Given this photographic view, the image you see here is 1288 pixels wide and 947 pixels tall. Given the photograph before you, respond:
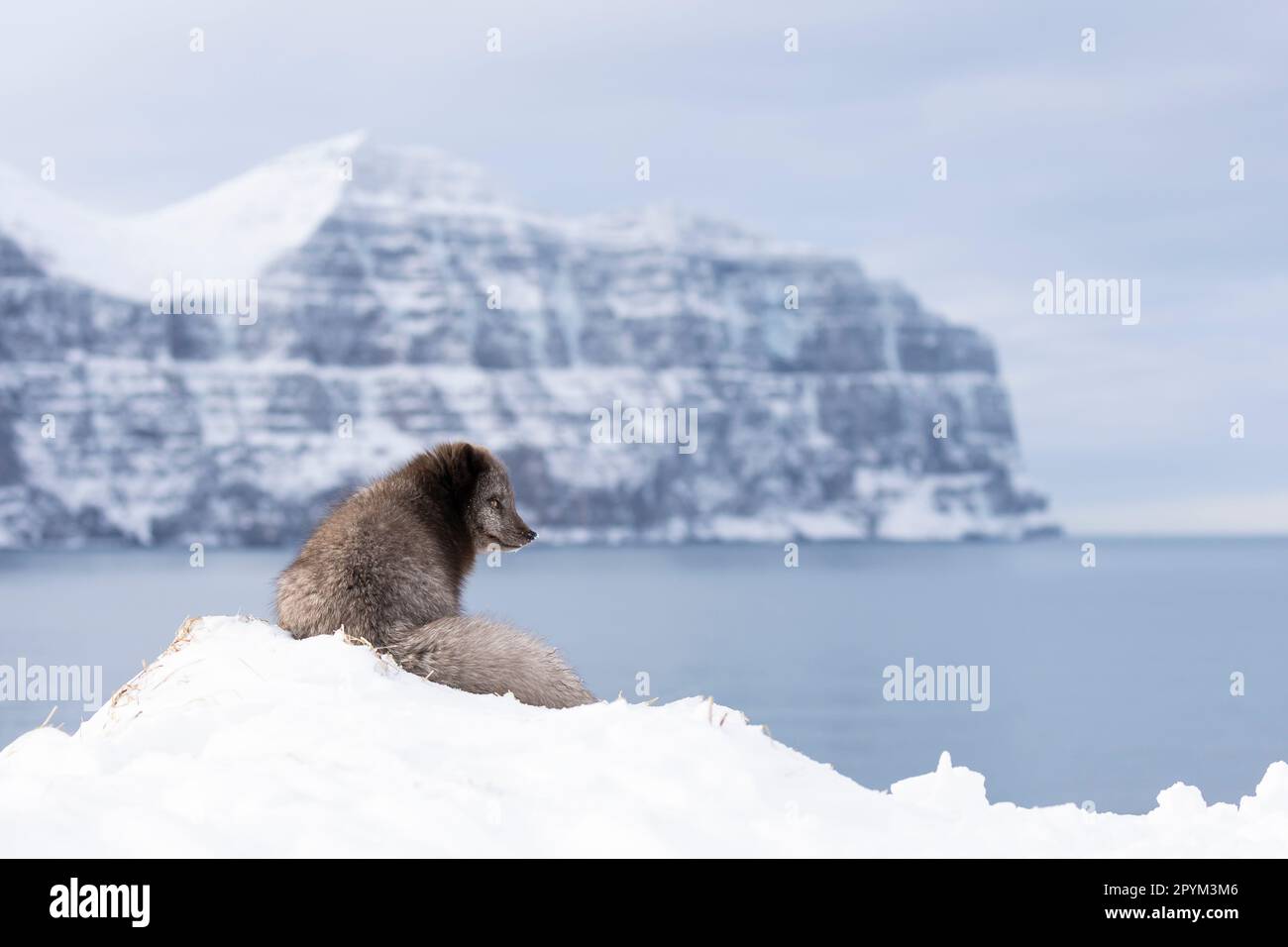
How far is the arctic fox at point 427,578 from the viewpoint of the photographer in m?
8.30

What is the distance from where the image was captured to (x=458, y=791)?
5.74m

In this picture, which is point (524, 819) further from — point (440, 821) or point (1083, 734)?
point (1083, 734)

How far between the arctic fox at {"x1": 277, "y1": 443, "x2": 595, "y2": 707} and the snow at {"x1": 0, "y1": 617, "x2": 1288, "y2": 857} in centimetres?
68

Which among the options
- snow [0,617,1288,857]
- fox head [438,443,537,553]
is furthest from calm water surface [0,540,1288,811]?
snow [0,617,1288,857]

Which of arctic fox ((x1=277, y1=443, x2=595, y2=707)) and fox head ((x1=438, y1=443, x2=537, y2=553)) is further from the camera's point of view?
fox head ((x1=438, y1=443, x2=537, y2=553))

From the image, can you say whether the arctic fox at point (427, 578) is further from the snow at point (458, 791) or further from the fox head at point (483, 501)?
the snow at point (458, 791)

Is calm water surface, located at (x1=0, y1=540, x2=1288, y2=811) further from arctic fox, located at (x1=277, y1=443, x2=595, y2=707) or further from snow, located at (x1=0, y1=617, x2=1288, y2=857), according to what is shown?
snow, located at (x1=0, y1=617, x2=1288, y2=857)

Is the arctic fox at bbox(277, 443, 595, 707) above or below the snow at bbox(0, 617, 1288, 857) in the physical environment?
above

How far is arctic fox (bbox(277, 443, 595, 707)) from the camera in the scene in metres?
8.30

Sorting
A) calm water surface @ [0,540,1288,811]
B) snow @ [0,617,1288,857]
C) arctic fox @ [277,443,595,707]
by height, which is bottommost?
calm water surface @ [0,540,1288,811]
